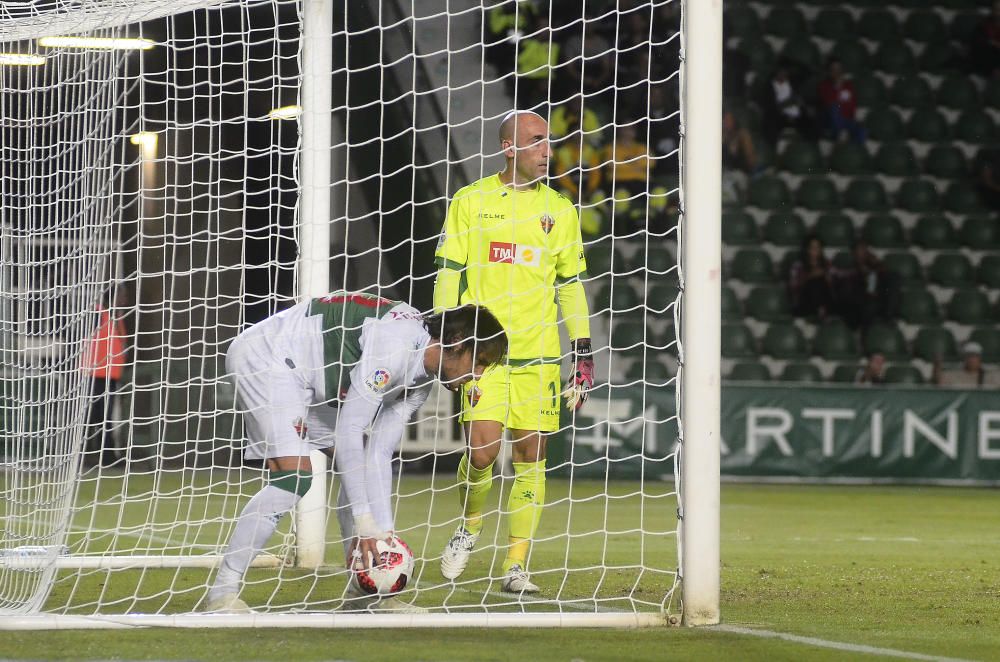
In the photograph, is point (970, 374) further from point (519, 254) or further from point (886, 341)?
point (519, 254)

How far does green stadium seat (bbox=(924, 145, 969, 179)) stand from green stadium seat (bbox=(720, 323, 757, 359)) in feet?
9.90

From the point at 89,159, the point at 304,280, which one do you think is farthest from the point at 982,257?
the point at 89,159

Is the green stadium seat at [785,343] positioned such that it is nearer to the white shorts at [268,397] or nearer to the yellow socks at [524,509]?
the yellow socks at [524,509]

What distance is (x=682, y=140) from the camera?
16.4 ft

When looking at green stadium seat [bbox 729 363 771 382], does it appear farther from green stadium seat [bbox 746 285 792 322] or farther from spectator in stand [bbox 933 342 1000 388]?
spectator in stand [bbox 933 342 1000 388]

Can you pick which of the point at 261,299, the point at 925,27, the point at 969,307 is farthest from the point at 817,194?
the point at 261,299

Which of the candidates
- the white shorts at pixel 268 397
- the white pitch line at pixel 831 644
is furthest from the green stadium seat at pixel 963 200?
the white shorts at pixel 268 397

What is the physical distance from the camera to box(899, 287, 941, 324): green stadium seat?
14.8 meters

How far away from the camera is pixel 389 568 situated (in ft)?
15.9

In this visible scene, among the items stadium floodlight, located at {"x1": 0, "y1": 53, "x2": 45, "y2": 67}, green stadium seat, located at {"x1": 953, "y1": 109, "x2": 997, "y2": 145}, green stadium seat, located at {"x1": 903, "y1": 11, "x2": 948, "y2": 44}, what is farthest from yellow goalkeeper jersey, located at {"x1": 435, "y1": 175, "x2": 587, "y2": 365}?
green stadium seat, located at {"x1": 903, "y1": 11, "x2": 948, "y2": 44}

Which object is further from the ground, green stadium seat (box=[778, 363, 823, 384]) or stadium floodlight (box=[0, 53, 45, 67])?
stadium floodlight (box=[0, 53, 45, 67])

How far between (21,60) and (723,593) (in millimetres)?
3981

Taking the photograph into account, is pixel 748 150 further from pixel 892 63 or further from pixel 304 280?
pixel 304 280

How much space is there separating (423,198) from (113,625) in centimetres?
742
